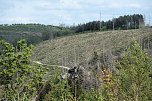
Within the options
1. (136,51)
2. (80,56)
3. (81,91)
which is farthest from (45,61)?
(136,51)

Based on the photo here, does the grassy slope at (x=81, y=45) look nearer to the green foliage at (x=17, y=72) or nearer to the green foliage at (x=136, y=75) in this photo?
the green foliage at (x=17, y=72)

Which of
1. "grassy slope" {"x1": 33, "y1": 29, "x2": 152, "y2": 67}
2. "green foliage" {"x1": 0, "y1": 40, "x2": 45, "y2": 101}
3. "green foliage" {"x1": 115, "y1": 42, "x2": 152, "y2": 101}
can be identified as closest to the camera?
"green foliage" {"x1": 115, "y1": 42, "x2": 152, "y2": 101}

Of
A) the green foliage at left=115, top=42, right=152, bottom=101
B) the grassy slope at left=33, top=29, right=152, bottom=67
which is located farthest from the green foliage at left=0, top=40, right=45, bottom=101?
the grassy slope at left=33, top=29, right=152, bottom=67

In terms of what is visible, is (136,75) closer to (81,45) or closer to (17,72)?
(17,72)

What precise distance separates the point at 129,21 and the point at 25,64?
155973 mm

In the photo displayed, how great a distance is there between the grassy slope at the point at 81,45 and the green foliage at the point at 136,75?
96.3 meters

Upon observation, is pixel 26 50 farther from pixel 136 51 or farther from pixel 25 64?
pixel 136 51

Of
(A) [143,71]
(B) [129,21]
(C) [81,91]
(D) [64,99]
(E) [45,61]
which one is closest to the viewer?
(A) [143,71]

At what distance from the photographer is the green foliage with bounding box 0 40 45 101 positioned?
4047 cm

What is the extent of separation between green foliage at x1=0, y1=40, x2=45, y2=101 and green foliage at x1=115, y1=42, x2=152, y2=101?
13288 millimetres

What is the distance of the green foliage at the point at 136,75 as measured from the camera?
28672 millimetres

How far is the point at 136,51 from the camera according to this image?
29.1m

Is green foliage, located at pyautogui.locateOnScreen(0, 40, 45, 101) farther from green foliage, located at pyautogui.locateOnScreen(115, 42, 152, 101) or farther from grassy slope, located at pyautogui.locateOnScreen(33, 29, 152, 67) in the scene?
grassy slope, located at pyautogui.locateOnScreen(33, 29, 152, 67)

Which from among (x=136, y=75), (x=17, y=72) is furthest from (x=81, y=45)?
(x=136, y=75)
